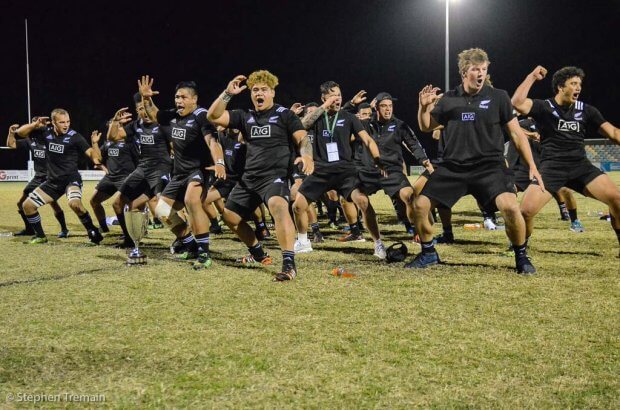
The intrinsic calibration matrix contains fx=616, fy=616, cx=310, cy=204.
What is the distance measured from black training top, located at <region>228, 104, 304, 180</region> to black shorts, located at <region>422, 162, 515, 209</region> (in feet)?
5.74

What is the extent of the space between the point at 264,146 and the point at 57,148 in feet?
18.8

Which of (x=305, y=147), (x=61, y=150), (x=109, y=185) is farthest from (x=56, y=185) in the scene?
(x=305, y=147)

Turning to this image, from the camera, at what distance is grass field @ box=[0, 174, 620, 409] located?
3.35m

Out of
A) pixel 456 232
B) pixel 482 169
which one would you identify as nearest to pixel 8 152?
pixel 456 232

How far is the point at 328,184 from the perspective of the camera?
898cm

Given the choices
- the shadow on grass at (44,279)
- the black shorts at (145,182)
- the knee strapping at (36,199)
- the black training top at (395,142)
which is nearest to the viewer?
the shadow on grass at (44,279)

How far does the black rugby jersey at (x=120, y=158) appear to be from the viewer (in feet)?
38.2

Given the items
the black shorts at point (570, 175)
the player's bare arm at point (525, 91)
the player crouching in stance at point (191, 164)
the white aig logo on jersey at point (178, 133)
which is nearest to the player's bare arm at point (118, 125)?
the player crouching in stance at point (191, 164)

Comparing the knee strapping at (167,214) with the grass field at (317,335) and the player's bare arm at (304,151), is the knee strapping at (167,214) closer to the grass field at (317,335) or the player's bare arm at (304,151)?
the grass field at (317,335)

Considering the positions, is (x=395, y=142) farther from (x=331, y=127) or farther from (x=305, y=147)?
(x=305, y=147)

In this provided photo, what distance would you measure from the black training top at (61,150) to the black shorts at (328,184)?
16.3 ft

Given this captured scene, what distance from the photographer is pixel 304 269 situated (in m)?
7.57

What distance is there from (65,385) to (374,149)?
5.99 meters

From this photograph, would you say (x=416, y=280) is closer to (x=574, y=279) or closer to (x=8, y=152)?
(x=574, y=279)
